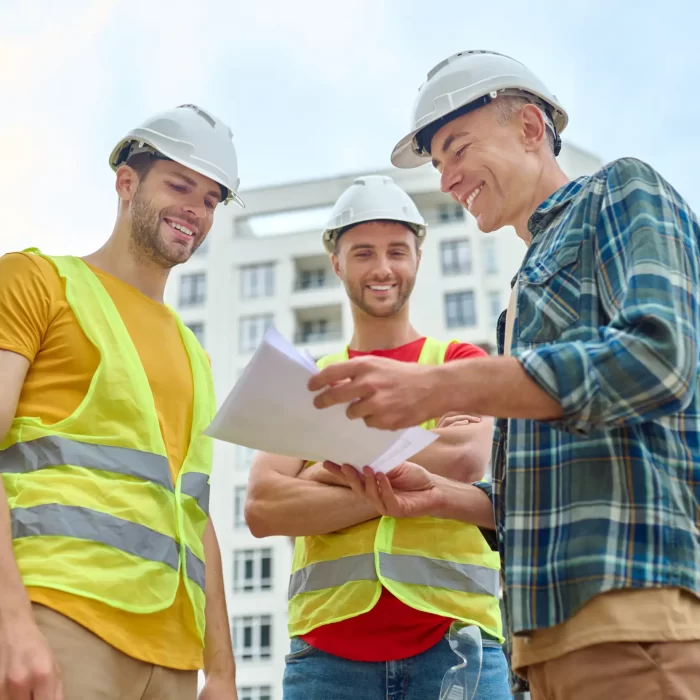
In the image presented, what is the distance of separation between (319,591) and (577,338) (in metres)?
1.41

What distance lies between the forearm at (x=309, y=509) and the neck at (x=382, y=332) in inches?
27.5

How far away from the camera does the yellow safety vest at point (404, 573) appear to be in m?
2.71

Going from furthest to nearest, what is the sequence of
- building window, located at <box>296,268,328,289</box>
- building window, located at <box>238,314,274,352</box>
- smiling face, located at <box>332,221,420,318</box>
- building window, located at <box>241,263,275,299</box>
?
building window, located at <box>296,268,328,289</box>, building window, located at <box>241,263,275,299</box>, building window, located at <box>238,314,274,352</box>, smiling face, located at <box>332,221,420,318</box>

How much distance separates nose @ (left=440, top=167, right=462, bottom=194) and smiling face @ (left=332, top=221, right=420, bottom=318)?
30.2 inches

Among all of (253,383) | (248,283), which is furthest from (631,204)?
(248,283)

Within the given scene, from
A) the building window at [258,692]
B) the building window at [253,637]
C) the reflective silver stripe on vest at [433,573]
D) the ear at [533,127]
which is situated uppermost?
the ear at [533,127]

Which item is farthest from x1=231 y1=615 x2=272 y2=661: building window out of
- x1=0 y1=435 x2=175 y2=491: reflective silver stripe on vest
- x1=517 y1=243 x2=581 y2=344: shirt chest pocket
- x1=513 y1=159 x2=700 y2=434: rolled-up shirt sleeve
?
x1=513 y1=159 x2=700 y2=434: rolled-up shirt sleeve

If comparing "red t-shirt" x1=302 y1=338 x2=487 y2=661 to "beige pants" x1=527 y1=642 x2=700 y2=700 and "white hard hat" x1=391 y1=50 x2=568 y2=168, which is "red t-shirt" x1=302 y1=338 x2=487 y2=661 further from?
"beige pants" x1=527 y1=642 x2=700 y2=700

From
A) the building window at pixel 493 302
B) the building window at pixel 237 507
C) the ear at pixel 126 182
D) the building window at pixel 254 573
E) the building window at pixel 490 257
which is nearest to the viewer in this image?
the ear at pixel 126 182

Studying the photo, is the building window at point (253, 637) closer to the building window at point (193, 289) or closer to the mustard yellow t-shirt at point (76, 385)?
the building window at point (193, 289)

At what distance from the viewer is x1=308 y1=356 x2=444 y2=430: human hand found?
5.59 ft

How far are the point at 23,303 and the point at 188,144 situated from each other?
0.88 m

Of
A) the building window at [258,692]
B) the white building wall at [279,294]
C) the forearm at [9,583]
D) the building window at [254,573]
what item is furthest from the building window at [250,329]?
the forearm at [9,583]

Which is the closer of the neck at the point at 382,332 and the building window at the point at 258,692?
the neck at the point at 382,332
